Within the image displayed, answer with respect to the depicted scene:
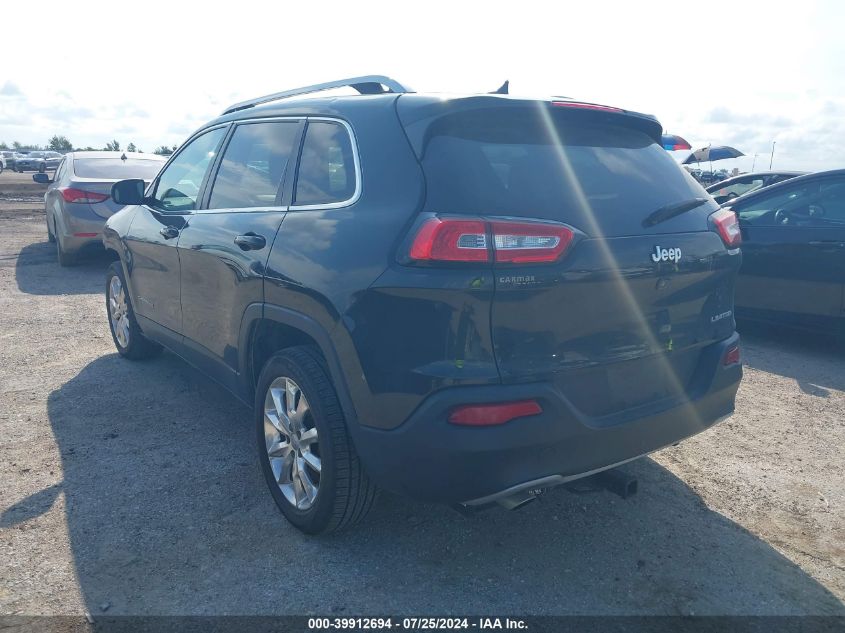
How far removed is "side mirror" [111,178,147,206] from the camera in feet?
16.2

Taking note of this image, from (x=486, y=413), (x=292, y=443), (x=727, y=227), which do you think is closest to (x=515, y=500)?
(x=486, y=413)

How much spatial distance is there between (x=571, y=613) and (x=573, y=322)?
1.12 m

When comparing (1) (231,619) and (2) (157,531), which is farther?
(2) (157,531)

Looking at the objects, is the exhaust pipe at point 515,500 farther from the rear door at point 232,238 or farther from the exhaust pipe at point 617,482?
the rear door at point 232,238

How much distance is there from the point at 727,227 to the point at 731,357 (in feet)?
1.94

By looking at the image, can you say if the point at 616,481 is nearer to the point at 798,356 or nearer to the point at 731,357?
the point at 731,357

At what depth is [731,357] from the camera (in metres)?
3.20

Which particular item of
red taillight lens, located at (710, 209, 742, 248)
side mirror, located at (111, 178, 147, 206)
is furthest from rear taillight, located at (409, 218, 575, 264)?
side mirror, located at (111, 178, 147, 206)

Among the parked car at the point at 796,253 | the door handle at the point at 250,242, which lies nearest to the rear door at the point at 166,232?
the door handle at the point at 250,242

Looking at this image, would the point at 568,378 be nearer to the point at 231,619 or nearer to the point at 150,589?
the point at 231,619

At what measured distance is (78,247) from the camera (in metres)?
9.81

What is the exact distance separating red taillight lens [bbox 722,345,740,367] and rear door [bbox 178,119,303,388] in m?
2.11

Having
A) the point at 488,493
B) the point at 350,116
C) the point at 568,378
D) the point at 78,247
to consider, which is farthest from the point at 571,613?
the point at 78,247

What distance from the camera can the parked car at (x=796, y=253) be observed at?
238 inches
